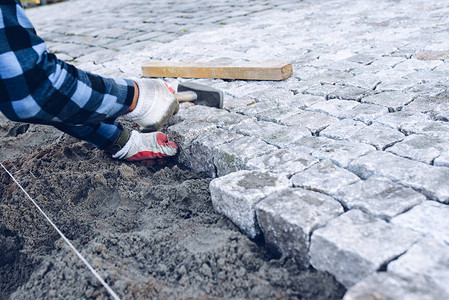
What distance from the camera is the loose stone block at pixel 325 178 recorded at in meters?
1.82

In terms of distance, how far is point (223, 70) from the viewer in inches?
145

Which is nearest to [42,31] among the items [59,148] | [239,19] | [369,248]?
[239,19]

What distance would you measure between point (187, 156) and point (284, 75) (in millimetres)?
1255

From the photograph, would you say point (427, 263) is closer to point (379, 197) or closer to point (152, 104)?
point (379, 197)

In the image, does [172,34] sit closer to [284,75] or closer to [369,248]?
[284,75]

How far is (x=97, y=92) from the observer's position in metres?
2.14

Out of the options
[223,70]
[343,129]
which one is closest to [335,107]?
[343,129]

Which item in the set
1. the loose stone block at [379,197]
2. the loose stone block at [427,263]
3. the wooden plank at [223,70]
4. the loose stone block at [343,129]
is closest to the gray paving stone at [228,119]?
the loose stone block at [343,129]

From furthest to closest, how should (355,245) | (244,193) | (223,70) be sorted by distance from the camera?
(223,70), (244,193), (355,245)

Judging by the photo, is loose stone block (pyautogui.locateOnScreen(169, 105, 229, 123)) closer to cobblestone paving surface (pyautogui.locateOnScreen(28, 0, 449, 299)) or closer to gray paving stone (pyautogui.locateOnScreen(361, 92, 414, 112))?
cobblestone paving surface (pyautogui.locateOnScreen(28, 0, 449, 299))

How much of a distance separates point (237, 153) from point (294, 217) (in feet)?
2.34

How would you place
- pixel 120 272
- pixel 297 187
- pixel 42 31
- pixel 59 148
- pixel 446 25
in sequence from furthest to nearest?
pixel 42 31
pixel 446 25
pixel 59 148
pixel 297 187
pixel 120 272

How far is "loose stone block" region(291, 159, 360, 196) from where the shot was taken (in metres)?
1.82

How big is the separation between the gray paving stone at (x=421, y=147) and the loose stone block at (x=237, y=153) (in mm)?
651
